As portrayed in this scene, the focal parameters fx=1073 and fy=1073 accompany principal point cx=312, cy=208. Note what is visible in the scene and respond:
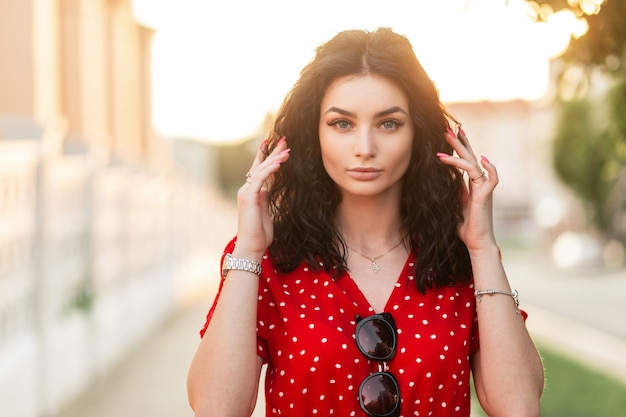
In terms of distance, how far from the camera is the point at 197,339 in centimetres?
1208

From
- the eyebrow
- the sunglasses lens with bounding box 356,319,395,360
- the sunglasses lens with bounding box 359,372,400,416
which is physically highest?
the eyebrow

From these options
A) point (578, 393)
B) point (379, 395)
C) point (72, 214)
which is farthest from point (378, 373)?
point (72, 214)

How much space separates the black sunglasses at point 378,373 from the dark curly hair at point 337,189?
0.61 feet

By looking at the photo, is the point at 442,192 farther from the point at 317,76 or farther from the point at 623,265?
the point at 623,265

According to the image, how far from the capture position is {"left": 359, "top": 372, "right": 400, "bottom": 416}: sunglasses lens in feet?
8.54

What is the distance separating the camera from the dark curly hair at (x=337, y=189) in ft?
9.05

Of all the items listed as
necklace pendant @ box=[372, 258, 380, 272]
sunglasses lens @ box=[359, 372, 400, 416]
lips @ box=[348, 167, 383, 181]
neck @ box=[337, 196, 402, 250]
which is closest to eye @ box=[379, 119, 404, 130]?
lips @ box=[348, 167, 383, 181]

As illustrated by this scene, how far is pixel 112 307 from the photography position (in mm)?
10680

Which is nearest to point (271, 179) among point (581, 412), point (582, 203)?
point (581, 412)

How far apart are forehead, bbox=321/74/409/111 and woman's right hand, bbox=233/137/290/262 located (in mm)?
219

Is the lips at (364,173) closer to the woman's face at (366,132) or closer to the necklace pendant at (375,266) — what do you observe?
the woman's face at (366,132)

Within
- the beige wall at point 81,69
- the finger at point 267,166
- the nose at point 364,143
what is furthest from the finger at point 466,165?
the beige wall at point 81,69

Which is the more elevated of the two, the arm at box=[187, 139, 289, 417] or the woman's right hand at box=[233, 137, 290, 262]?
the woman's right hand at box=[233, 137, 290, 262]

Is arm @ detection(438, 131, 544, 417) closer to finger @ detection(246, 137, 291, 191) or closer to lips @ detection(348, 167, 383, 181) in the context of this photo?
lips @ detection(348, 167, 383, 181)
